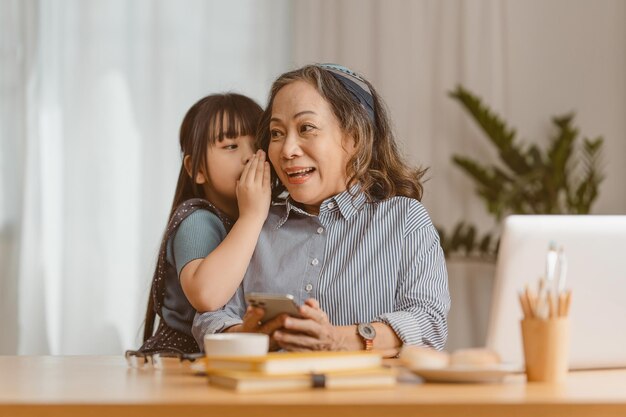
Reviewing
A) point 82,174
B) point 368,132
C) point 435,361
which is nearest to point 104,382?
point 435,361

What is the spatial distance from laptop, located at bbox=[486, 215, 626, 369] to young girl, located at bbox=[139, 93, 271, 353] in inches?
28.0

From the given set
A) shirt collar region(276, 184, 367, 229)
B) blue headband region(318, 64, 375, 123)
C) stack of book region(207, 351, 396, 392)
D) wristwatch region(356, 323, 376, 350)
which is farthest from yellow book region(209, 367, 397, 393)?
blue headband region(318, 64, 375, 123)

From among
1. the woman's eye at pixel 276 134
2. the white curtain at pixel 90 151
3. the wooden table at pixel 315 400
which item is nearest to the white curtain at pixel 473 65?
the white curtain at pixel 90 151

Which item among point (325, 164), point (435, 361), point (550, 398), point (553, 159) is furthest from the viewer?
point (553, 159)

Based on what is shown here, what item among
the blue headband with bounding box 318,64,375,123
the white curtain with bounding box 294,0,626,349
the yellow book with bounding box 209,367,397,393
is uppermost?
the white curtain with bounding box 294,0,626,349

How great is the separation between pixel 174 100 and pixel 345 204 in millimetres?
2372

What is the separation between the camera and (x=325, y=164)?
1.97 metres

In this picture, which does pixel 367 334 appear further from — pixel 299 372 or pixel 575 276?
pixel 299 372

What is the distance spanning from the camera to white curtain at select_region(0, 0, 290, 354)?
13.5ft

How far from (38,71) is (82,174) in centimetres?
52

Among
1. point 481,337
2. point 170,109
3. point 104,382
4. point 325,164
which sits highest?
point 170,109

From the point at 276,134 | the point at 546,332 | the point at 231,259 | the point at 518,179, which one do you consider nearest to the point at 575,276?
the point at 546,332

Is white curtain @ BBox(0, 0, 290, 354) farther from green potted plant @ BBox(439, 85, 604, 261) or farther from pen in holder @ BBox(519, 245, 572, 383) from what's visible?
pen in holder @ BBox(519, 245, 572, 383)

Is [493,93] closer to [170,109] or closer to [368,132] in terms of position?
[170,109]
